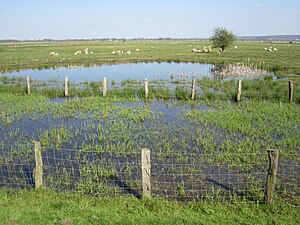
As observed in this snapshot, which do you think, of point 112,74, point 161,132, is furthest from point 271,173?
point 112,74

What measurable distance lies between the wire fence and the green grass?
71 centimetres

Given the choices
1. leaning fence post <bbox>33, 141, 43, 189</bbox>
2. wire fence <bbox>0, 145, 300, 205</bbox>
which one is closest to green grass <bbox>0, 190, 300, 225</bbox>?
leaning fence post <bbox>33, 141, 43, 189</bbox>

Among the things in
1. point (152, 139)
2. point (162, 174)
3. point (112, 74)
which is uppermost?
point (112, 74)

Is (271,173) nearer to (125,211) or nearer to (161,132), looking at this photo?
(125,211)

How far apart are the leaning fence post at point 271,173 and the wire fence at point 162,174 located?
408mm

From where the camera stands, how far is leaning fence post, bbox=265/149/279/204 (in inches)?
324

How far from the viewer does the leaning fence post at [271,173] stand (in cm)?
822

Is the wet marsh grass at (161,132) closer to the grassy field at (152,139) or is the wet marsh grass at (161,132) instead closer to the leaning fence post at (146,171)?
the grassy field at (152,139)

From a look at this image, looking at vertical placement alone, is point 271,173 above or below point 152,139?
above

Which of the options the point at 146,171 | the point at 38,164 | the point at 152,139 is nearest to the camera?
the point at 146,171

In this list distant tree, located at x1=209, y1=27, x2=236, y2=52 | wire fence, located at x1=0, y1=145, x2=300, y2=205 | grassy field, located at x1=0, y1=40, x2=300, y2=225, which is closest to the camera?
grassy field, located at x1=0, y1=40, x2=300, y2=225

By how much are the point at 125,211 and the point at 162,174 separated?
316 cm

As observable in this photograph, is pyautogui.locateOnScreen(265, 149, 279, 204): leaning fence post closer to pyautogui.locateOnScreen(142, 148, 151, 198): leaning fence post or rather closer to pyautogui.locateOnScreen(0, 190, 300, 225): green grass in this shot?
pyautogui.locateOnScreen(0, 190, 300, 225): green grass

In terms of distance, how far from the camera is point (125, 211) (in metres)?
8.12
